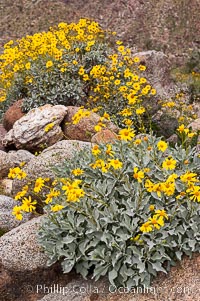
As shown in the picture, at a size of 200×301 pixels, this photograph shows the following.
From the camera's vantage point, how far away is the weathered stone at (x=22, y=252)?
13.3 feet

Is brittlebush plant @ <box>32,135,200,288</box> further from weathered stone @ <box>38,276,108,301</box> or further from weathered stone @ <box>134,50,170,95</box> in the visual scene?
weathered stone @ <box>134,50,170,95</box>

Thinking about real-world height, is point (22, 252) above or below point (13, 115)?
above

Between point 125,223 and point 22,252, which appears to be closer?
point 125,223

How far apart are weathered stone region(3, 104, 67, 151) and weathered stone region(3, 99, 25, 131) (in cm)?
83

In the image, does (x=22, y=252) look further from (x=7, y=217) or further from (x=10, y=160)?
(x=10, y=160)

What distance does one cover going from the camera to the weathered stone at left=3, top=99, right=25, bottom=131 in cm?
835

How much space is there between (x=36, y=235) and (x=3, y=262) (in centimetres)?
38

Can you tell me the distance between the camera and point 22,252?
410 cm

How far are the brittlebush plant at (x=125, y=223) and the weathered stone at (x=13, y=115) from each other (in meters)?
4.61

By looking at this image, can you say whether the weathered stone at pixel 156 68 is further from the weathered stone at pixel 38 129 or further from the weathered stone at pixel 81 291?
the weathered stone at pixel 81 291

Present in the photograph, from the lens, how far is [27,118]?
7.50 m

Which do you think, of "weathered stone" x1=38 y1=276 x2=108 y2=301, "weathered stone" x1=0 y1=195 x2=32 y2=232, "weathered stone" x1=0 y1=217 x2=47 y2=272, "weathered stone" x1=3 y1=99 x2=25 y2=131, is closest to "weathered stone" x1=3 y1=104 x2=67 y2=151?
"weathered stone" x1=3 y1=99 x2=25 y2=131

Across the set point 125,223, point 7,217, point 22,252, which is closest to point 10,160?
point 7,217

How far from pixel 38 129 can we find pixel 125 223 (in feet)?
13.1
